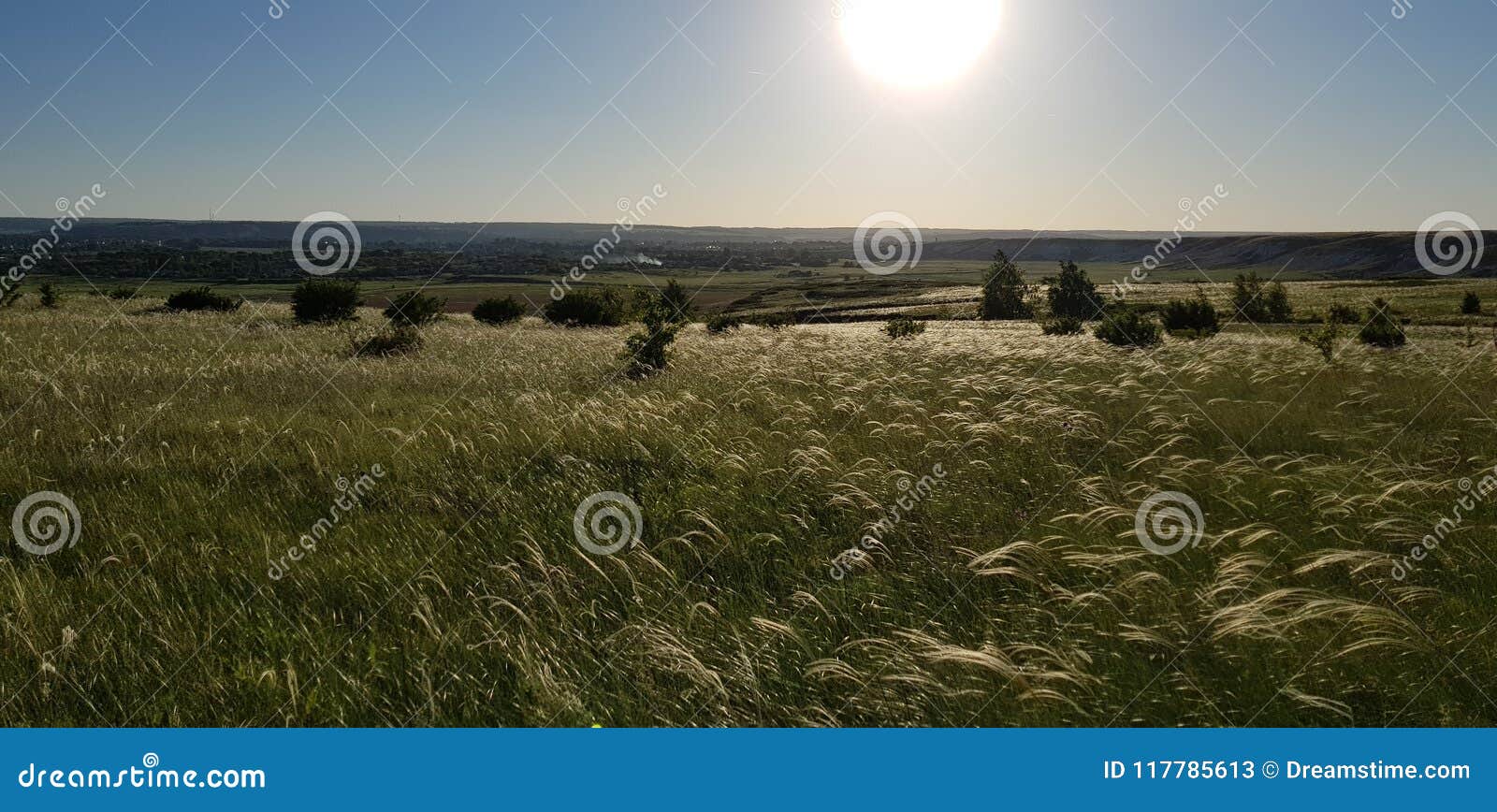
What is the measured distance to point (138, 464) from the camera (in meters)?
5.68

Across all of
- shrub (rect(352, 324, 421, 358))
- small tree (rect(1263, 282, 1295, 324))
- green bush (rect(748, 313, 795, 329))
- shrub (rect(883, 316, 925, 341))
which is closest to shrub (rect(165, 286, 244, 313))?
shrub (rect(352, 324, 421, 358))

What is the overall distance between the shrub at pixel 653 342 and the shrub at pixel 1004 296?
37.5 m

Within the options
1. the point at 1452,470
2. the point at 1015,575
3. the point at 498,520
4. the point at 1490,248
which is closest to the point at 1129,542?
the point at 1015,575

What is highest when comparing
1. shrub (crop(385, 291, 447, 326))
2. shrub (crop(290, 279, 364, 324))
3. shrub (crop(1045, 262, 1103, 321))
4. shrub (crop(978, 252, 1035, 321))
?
shrub (crop(978, 252, 1035, 321))

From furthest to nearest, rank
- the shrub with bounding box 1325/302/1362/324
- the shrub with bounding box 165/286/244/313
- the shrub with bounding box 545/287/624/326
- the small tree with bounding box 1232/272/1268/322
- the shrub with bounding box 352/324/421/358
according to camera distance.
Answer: the small tree with bounding box 1232/272/1268/322, the shrub with bounding box 545/287/624/326, the shrub with bounding box 165/286/244/313, the shrub with bounding box 1325/302/1362/324, the shrub with bounding box 352/324/421/358

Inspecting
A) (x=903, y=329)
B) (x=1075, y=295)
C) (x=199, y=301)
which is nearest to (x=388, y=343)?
(x=903, y=329)

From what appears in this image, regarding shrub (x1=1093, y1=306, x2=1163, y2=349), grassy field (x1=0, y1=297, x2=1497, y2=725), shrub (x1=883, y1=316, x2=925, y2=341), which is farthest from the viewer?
shrub (x1=883, y1=316, x2=925, y2=341)

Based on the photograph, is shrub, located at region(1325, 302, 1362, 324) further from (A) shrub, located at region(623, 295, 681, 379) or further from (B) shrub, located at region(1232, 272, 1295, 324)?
(A) shrub, located at region(623, 295, 681, 379)

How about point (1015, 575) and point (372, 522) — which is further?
point (372, 522)

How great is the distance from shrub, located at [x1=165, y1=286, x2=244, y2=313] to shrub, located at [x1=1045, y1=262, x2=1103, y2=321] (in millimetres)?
38977

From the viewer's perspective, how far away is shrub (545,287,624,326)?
35938 millimetres

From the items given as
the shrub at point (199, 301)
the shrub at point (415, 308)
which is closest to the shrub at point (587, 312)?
the shrub at point (415, 308)

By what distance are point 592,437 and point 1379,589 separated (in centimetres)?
533

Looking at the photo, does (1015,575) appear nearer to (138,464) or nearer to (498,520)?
(498,520)
